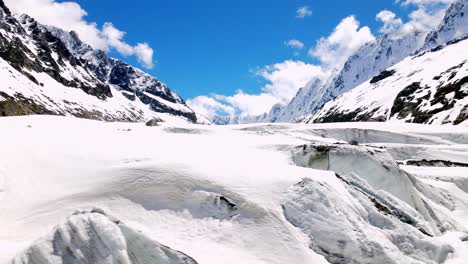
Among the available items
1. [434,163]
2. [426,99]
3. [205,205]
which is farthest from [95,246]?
[426,99]

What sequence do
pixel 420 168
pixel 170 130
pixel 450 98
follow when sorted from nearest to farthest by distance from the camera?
pixel 420 168, pixel 170 130, pixel 450 98

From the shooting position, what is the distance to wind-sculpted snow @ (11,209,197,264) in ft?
30.8

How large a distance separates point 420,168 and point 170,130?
1727 cm

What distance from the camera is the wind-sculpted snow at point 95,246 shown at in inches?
370

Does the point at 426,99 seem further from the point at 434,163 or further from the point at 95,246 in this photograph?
the point at 95,246

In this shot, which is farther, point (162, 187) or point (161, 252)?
point (162, 187)

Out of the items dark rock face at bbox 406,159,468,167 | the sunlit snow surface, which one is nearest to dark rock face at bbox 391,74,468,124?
dark rock face at bbox 406,159,468,167

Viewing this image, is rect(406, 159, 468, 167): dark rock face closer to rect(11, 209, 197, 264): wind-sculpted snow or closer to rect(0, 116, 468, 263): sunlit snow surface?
rect(0, 116, 468, 263): sunlit snow surface

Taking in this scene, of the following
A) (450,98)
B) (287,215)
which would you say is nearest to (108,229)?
(287,215)

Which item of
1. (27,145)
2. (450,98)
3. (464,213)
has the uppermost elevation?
(450,98)

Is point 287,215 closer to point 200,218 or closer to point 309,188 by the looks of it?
point 309,188

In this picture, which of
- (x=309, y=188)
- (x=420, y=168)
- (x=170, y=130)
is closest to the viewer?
(x=309, y=188)

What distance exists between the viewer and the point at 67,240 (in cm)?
962

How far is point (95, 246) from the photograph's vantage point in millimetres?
9602
